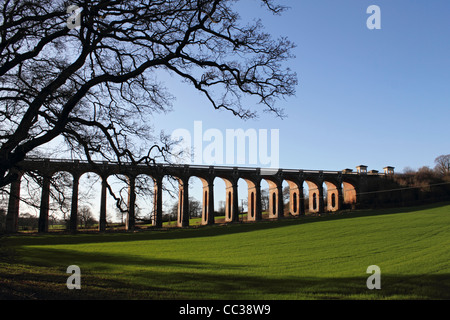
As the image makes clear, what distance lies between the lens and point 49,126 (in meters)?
8.66

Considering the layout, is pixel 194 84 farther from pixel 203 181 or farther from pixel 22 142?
pixel 203 181

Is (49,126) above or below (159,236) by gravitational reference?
above

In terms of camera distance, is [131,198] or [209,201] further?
[209,201]

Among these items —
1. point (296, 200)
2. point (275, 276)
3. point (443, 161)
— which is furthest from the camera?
point (443, 161)

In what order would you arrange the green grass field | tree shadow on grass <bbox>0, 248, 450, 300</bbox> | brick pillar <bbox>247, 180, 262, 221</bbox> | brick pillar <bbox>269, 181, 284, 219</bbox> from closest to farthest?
tree shadow on grass <bbox>0, 248, 450, 300</bbox>
the green grass field
brick pillar <bbox>247, 180, 262, 221</bbox>
brick pillar <bbox>269, 181, 284, 219</bbox>

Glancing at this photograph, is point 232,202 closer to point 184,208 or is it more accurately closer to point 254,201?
point 254,201

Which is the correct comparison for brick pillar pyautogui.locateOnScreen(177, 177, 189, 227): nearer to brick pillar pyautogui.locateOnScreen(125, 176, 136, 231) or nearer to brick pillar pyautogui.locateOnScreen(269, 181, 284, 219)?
brick pillar pyautogui.locateOnScreen(269, 181, 284, 219)

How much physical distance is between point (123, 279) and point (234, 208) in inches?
1568

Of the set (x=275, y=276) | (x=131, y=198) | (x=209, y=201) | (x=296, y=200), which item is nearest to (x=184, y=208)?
(x=209, y=201)

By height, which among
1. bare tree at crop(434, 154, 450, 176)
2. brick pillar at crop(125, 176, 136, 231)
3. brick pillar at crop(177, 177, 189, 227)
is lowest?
brick pillar at crop(177, 177, 189, 227)

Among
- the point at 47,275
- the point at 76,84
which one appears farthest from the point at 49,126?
the point at 47,275

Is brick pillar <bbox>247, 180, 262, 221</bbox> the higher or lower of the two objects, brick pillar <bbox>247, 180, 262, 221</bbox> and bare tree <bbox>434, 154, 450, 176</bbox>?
the lower

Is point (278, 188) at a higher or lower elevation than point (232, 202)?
higher

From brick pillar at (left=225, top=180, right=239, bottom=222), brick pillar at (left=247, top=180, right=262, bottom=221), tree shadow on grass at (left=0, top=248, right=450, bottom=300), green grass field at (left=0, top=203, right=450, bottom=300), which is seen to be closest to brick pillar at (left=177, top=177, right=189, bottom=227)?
brick pillar at (left=225, top=180, right=239, bottom=222)
